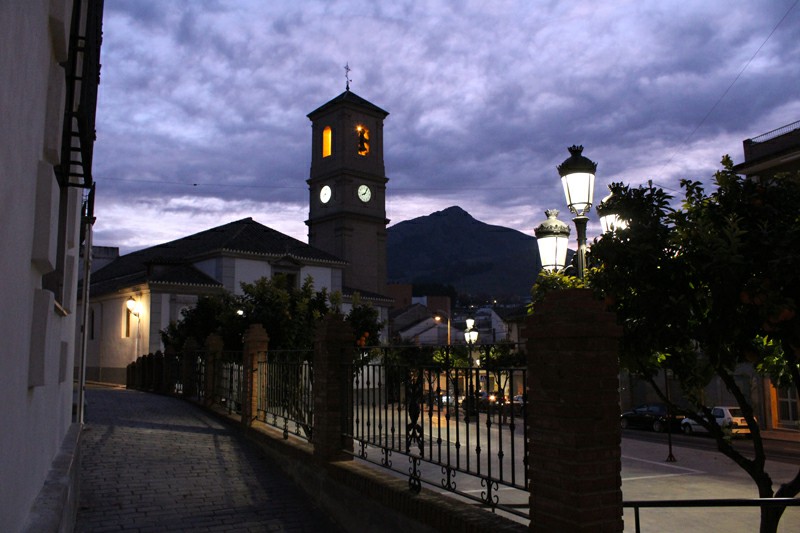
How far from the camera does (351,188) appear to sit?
174ft

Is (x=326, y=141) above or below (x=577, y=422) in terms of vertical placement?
above

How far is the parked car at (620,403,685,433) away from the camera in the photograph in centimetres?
3073

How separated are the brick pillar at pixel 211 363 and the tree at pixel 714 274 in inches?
484

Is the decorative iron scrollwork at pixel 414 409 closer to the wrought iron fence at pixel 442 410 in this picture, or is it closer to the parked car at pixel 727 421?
the wrought iron fence at pixel 442 410

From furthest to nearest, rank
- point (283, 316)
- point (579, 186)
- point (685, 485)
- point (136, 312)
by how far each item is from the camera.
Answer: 1. point (136, 312)
2. point (283, 316)
3. point (685, 485)
4. point (579, 186)

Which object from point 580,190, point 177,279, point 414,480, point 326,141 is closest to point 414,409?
point 414,480

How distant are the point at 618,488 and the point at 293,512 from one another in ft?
17.4

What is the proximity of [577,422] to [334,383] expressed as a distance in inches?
187

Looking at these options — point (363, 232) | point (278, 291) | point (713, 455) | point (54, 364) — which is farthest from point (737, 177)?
point (363, 232)

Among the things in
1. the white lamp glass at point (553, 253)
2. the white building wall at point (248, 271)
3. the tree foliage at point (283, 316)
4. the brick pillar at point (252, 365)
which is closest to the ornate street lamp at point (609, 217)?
the white lamp glass at point (553, 253)

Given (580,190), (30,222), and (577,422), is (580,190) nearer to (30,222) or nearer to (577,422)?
(577,422)

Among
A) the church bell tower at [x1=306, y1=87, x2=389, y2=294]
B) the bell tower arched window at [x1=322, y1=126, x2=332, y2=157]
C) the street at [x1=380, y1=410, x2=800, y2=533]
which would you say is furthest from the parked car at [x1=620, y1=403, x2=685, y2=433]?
the bell tower arched window at [x1=322, y1=126, x2=332, y2=157]

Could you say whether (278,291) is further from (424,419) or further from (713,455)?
(713,455)

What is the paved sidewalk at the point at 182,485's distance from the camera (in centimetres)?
777
